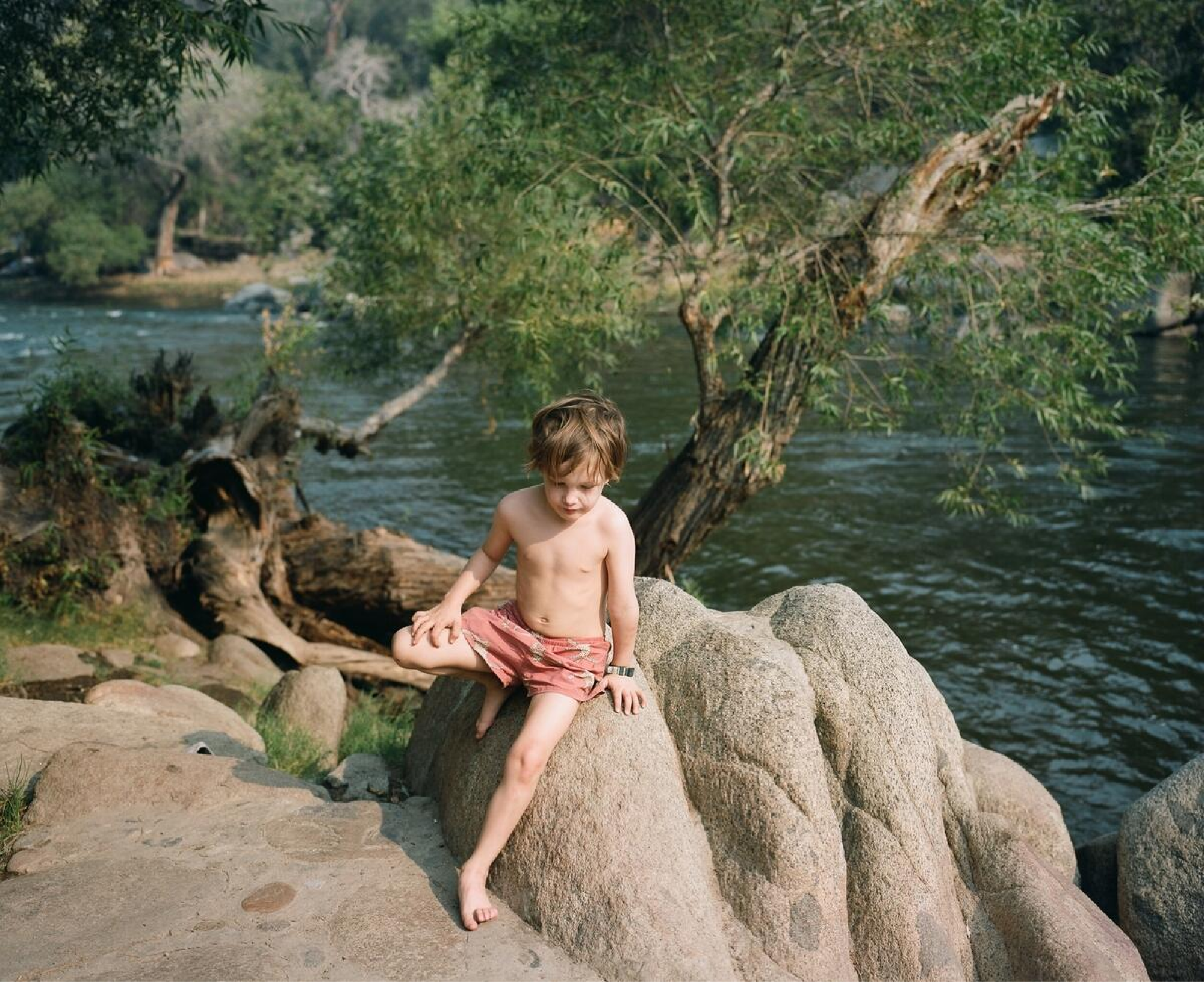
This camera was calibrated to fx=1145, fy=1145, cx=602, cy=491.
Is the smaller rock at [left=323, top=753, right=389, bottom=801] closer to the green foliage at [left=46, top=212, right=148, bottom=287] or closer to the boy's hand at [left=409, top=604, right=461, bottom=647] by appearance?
the boy's hand at [left=409, top=604, right=461, bottom=647]

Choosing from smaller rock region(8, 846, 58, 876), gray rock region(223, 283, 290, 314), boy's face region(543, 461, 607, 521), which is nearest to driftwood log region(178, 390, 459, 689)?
smaller rock region(8, 846, 58, 876)

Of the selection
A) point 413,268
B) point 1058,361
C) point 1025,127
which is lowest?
point 1058,361

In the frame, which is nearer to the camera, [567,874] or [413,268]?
[567,874]

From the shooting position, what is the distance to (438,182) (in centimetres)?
1216

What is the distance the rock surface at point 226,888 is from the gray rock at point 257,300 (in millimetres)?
36567

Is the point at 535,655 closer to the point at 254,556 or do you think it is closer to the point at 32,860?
the point at 32,860

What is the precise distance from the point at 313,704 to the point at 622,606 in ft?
14.7

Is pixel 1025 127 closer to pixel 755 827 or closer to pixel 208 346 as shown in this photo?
pixel 755 827

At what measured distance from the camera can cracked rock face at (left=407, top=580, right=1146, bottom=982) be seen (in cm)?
443

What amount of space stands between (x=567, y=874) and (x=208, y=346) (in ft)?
94.2

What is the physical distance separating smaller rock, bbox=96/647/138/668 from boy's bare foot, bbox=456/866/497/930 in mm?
5620

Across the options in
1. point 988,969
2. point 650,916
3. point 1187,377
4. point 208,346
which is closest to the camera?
point 650,916

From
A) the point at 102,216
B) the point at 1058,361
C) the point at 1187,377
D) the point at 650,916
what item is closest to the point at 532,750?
the point at 650,916

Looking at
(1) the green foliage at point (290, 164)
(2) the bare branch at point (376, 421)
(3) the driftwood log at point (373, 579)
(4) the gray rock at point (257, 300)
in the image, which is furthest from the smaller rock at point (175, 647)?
(4) the gray rock at point (257, 300)
